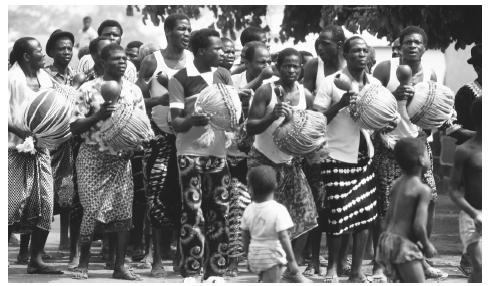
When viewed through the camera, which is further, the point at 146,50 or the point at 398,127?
the point at 146,50

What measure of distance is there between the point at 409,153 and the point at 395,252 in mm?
643

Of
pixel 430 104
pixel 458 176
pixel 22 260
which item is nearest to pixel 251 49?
pixel 430 104

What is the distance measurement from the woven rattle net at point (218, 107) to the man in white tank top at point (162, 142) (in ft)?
2.75

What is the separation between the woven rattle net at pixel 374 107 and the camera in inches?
343

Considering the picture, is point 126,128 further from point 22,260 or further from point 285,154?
point 22,260

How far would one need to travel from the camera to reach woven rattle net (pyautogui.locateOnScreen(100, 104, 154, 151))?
8.55 m

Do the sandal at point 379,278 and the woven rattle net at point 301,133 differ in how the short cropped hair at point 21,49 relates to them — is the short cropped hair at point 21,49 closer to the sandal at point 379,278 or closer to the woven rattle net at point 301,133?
the woven rattle net at point 301,133

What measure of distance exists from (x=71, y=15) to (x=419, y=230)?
20.3 metres

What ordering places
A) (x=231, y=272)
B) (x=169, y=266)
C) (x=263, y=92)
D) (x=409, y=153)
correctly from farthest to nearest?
(x=169, y=266)
(x=231, y=272)
(x=263, y=92)
(x=409, y=153)

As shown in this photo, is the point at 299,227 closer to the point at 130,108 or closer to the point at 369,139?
the point at 369,139

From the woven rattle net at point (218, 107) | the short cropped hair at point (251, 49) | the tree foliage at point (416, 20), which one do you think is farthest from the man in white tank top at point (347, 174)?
the tree foliage at point (416, 20)

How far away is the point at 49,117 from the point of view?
881 centimetres

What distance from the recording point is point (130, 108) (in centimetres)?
861
